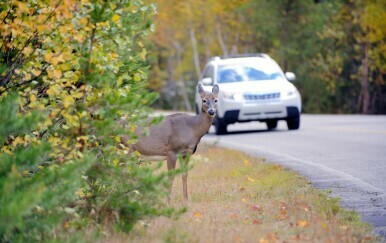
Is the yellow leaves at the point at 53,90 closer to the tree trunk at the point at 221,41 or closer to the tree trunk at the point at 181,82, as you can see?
the tree trunk at the point at 221,41

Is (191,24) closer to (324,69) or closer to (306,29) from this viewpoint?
(306,29)

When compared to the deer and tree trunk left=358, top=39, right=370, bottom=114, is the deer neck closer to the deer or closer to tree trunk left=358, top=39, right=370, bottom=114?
the deer

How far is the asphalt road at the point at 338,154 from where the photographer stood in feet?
38.8

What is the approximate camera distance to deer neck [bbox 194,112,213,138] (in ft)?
44.3

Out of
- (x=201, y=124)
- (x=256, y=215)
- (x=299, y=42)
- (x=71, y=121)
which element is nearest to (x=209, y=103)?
(x=201, y=124)

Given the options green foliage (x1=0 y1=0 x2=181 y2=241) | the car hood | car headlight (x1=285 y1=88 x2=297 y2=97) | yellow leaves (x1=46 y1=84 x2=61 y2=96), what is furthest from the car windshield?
yellow leaves (x1=46 y1=84 x2=61 y2=96)

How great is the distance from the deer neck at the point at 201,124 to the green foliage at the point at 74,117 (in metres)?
3.70

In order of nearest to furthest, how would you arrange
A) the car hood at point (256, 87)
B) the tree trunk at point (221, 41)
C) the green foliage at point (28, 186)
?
the green foliage at point (28, 186) → the car hood at point (256, 87) → the tree trunk at point (221, 41)

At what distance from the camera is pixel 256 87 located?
26.7 m

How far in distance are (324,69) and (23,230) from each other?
4066cm

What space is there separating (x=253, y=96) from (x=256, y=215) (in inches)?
630

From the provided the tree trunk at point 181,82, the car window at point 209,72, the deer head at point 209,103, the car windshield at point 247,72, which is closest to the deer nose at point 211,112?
the deer head at point 209,103

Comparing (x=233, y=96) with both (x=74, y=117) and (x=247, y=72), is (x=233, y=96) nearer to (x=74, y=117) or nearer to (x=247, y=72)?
(x=247, y=72)

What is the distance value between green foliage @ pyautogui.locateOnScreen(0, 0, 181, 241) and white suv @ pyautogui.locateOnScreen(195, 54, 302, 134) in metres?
16.2
